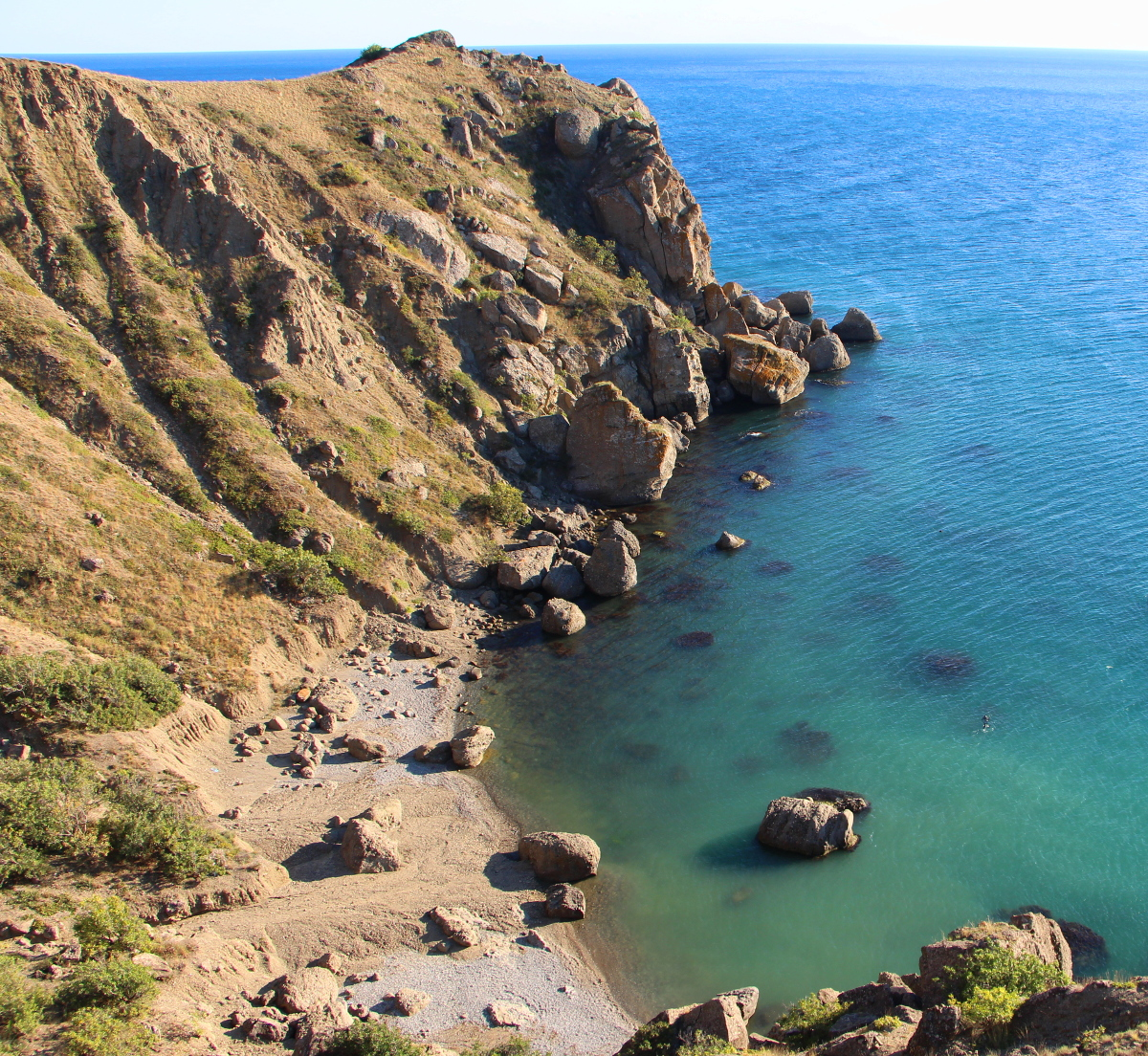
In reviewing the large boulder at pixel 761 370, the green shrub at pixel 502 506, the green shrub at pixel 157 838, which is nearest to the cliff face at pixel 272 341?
the green shrub at pixel 502 506

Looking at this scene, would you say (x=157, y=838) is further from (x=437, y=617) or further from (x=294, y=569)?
(x=437, y=617)

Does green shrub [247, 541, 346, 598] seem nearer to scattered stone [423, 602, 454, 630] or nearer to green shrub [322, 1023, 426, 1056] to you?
scattered stone [423, 602, 454, 630]

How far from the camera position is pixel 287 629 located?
1575 inches

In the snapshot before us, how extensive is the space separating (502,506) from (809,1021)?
31212 millimetres

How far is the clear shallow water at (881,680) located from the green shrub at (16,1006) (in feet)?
54.1

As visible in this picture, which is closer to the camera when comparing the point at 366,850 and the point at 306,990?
the point at 306,990

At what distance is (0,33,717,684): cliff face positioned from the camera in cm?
Result: 3903

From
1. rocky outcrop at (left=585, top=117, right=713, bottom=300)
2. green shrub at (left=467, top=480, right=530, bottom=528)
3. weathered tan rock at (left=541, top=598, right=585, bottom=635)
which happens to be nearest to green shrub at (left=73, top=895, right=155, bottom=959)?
weathered tan rock at (left=541, top=598, right=585, bottom=635)

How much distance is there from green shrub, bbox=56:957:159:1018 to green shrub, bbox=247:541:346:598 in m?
21.1

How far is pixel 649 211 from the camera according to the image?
73750 millimetres

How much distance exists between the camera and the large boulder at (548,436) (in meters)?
55.8

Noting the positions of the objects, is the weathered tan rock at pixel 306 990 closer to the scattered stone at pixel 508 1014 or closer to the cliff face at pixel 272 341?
the scattered stone at pixel 508 1014

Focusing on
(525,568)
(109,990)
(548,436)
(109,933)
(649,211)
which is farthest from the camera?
(649,211)

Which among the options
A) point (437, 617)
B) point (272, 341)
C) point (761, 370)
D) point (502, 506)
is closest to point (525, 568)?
point (502, 506)
